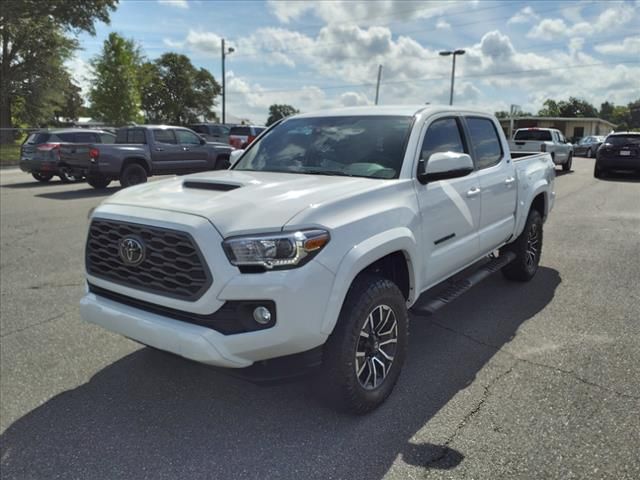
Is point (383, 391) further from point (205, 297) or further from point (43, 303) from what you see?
point (43, 303)

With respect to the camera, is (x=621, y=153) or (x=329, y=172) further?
(x=621, y=153)

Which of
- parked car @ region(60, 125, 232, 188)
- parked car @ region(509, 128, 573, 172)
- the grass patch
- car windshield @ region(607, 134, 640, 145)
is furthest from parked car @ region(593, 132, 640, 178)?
the grass patch

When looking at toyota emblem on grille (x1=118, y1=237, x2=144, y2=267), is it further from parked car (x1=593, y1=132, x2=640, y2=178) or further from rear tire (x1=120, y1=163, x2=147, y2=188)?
parked car (x1=593, y1=132, x2=640, y2=178)

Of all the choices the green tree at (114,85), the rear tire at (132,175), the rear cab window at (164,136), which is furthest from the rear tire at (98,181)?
the green tree at (114,85)

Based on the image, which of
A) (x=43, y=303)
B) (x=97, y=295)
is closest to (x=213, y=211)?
(x=97, y=295)

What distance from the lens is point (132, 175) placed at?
14.2 metres

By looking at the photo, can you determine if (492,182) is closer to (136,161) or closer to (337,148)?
(337,148)

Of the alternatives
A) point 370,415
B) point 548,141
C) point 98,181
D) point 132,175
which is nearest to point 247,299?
point 370,415

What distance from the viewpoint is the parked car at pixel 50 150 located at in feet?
50.9

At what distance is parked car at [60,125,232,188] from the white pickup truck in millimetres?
10492

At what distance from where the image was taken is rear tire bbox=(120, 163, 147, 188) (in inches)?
546

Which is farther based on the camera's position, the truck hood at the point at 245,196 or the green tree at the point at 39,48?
the green tree at the point at 39,48

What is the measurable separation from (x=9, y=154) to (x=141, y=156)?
17101 mm

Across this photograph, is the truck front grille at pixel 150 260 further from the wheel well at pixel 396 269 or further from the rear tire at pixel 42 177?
Answer: the rear tire at pixel 42 177
